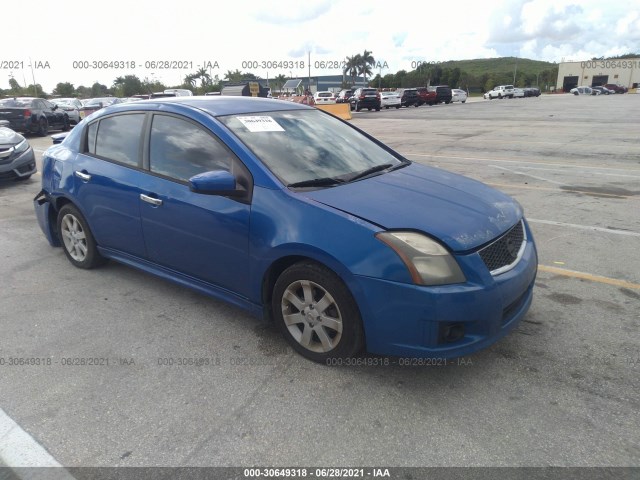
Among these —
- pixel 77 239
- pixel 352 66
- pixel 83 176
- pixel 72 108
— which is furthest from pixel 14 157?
pixel 352 66

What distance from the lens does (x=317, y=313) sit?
2953 mm

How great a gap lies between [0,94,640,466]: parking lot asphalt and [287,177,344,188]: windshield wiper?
1.08 metres

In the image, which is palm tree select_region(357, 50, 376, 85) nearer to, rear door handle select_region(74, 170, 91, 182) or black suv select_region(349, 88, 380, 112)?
black suv select_region(349, 88, 380, 112)

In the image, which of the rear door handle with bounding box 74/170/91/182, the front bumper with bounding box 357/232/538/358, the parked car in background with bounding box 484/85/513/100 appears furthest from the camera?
the parked car in background with bounding box 484/85/513/100

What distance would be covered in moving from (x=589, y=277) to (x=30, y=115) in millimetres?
19418

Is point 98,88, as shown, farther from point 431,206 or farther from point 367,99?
point 431,206

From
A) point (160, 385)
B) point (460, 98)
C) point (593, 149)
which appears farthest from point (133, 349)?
point (460, 98)

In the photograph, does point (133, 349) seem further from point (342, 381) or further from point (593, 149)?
point (593, 149)

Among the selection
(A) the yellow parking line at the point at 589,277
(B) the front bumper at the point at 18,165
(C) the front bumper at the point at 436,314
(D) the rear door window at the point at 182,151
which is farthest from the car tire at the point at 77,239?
(B) the front bumper at the point at 18,165

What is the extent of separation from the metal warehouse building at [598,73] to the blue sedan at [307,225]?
119 metres

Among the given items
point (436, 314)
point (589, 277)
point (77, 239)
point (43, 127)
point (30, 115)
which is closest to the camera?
point (436, 314)

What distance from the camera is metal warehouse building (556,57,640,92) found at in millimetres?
103938

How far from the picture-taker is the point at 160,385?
292 centimetres

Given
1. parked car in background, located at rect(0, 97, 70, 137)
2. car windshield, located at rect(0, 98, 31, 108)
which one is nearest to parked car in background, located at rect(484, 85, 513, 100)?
parked car in background, located at rect(0, 97, 70, 137)
